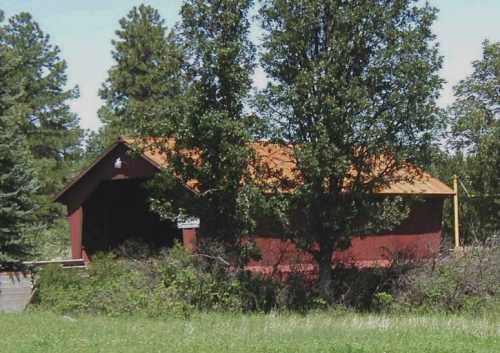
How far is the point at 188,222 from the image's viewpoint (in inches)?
738

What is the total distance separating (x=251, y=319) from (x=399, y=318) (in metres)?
2.97

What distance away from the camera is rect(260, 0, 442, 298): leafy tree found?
1589 cm

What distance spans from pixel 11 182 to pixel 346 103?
33.6 feet

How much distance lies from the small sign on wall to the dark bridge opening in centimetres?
701

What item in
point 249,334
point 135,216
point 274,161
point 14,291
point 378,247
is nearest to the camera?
point 249,334

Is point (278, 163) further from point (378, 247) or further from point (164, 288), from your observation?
point (378, 247)

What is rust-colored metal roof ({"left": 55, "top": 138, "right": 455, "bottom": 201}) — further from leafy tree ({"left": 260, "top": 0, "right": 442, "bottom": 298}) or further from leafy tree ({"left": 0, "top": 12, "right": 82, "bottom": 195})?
leafy tree ({"left": 0, "top": 12, "right": 82, "bottom": 195})

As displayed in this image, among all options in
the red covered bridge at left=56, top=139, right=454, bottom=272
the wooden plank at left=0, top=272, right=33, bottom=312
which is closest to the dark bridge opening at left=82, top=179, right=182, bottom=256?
the red covered bridge at left=56, top=139, right=454, bottom=272

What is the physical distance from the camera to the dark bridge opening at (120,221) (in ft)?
85.7

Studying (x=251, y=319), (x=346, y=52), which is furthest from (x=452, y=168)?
(x=251, y=319)

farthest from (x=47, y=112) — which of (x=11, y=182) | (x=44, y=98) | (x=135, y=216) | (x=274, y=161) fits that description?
(x=274, y=161)

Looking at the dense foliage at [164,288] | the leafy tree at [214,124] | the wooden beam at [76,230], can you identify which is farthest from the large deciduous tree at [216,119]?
the wooden beam at [76,230]

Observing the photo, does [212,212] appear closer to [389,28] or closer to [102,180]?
[389,28]

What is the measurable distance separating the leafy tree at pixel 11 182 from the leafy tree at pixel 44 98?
83.4 feet
